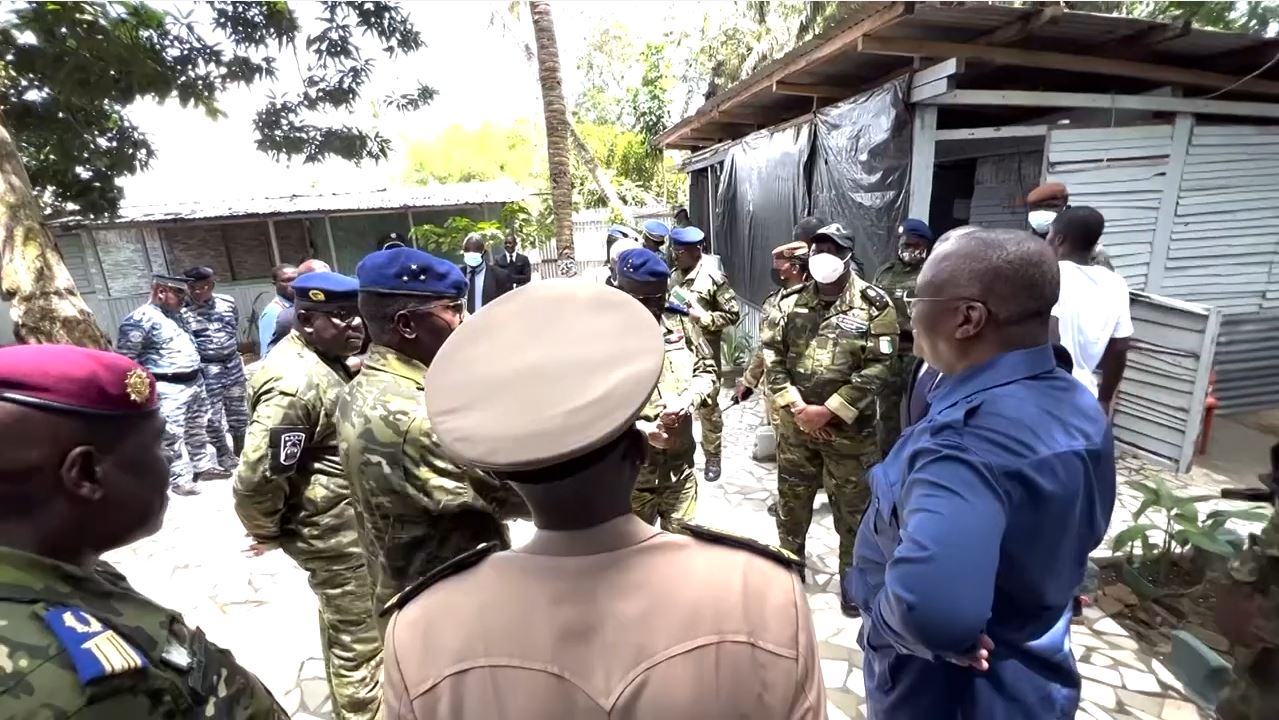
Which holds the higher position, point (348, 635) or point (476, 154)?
point (476, 154)

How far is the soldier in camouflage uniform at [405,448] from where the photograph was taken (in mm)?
1831

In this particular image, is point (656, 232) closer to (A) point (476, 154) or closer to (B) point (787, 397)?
(B) point (787, 397)

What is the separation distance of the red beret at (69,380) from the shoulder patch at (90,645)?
0.33 metres

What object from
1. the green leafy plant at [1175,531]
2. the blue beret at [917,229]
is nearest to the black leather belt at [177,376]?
the blue beret at [917,229]

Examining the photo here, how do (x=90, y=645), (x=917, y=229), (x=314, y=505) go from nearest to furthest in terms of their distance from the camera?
(x=90, y=645), (x=314, y=505), (x=917, y=229)

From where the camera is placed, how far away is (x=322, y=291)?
2811mm

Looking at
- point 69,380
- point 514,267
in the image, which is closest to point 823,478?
point 69,380

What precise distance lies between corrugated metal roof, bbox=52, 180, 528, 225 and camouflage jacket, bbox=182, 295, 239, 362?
8.29m

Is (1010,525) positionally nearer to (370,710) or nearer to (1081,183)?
(370,710)

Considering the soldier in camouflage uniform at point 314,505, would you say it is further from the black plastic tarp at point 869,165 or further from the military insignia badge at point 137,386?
the black plastic tarp at point 869,165

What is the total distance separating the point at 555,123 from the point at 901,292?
581cm

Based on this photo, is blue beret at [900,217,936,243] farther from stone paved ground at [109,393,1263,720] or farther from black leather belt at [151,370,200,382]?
black leather belt at [151,370,200,382]

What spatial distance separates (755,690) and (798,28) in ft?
64.7

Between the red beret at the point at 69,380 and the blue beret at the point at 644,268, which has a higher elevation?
the red beret at the point at 69,380
